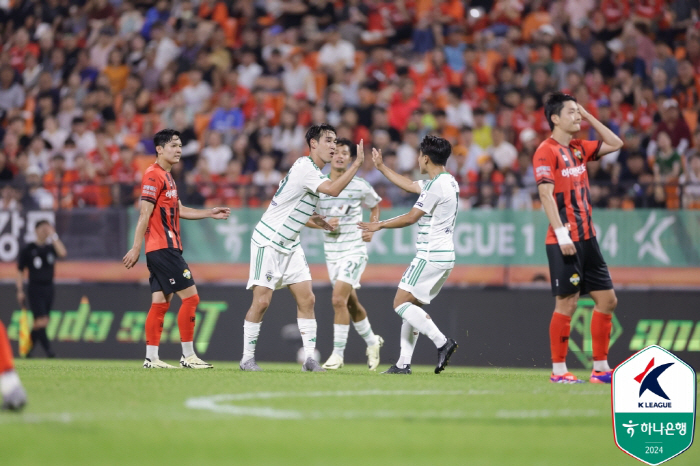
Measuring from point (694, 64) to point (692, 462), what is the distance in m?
13.0

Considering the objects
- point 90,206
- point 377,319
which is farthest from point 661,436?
point 90,206

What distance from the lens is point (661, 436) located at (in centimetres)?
549

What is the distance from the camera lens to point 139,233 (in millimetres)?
9367

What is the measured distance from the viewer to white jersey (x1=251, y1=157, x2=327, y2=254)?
30.8 feet

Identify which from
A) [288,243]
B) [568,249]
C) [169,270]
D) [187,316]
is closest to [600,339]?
[568,249]

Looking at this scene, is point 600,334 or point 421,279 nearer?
point 600,334

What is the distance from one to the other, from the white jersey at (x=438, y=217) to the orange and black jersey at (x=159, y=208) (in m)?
2.61

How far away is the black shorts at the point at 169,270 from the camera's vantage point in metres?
9.61

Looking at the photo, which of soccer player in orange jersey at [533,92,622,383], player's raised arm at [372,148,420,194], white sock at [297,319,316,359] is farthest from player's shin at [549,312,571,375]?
white sock at [297,319,316,359]

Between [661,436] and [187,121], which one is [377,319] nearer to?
[187,121]

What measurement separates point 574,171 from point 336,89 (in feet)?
32.5

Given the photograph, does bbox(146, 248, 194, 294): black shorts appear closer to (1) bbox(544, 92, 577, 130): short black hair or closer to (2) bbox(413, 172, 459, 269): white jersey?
(2) bbox(413, 172, 459, 269): white jersey

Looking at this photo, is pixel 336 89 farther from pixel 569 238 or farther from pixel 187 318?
pixel 569 238

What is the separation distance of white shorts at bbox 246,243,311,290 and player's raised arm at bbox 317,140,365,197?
0.84 m
